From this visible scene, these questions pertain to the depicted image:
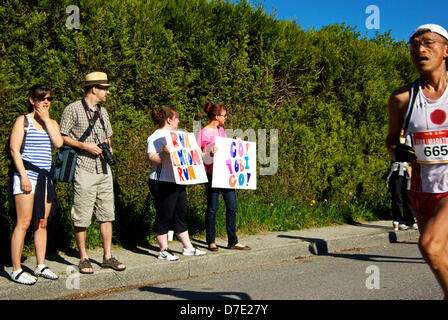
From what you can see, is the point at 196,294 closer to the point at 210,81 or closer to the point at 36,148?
the point at 36,148

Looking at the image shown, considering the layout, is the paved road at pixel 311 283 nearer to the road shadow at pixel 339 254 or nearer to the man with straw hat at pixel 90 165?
the road shadow at pixel 339 254

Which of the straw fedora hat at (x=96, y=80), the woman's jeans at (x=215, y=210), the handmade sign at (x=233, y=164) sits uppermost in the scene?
the straw fedora hat at (x=96, y=80)

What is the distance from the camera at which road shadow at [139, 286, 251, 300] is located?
5.05 m

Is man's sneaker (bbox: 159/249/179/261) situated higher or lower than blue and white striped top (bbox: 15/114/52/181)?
lower

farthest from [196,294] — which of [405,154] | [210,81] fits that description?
[210,81]

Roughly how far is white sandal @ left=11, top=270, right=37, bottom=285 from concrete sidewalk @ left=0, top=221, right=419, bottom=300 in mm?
49

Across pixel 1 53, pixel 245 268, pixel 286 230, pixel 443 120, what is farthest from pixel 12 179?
pixel 286 230

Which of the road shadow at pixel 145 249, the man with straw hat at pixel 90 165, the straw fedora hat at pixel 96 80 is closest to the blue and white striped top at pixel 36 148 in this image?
the man with straw hat at pixel 90 165

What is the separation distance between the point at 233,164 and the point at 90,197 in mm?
2173

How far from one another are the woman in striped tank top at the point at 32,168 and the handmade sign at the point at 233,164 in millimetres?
2226

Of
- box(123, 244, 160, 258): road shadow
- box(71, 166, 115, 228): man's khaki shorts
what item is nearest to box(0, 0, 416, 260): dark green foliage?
box(123, 244, 160, 258): road shadow

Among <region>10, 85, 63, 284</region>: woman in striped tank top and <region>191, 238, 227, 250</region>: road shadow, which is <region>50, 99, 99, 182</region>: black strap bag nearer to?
<region>10, 85, 63, 284</region>: woman in striped tank top

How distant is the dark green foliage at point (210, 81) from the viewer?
21.4ft

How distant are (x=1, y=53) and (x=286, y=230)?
5.40 metres
